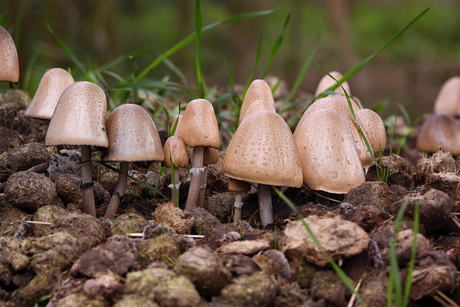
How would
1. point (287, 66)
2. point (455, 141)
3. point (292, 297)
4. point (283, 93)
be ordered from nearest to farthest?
point (292, 297) < point (455, 141) < point (283, 93) < point (287, 66)

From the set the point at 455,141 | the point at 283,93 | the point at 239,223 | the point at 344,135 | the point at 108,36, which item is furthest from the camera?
the point at 108,36

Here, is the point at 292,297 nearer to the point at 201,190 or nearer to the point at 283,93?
the point at 201,190

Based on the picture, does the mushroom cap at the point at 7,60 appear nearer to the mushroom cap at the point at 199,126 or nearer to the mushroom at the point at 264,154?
the mushroom cap at the point at 199,126

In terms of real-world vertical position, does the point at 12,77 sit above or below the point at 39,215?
above

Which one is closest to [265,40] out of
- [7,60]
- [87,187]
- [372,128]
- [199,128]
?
[372,128]

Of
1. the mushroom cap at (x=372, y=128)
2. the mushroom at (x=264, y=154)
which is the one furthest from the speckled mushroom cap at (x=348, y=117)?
the mushroom at (x=264, y=154)

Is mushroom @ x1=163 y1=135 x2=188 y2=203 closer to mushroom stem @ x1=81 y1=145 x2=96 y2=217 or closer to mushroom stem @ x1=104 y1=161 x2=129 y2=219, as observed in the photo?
mushroom stem @ x1=104 y1=161 x2=129 y2=219

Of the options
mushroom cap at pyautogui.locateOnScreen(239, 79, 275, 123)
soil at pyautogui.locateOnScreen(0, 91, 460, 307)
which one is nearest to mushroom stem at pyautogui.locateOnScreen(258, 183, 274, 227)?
soil at pyautogui.locateOnScreen(0, 91, 460, 307)

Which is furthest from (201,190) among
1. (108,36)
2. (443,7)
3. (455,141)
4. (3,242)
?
(443,7)
